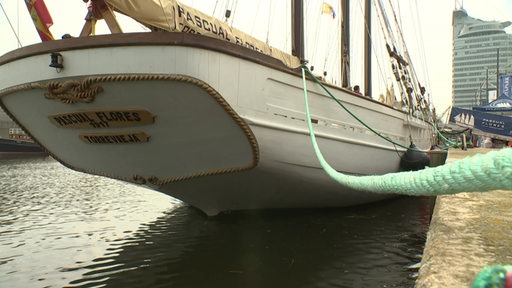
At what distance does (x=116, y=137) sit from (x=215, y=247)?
81.7 inches

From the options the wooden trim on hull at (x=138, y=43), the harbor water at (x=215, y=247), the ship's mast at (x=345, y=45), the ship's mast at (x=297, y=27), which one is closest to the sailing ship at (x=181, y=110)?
the wooden trim on hull at (x=138, y=43)

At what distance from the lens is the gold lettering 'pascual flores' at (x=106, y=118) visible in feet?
16.1

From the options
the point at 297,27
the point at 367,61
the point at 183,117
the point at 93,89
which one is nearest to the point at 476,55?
the point at 367,61

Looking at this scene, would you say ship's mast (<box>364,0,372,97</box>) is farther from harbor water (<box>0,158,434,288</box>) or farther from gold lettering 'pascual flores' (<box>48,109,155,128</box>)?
gold lettering 'pascual flores' (<box>48,109,155,128</box>)

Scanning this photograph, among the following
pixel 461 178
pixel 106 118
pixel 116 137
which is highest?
pixel 106 118

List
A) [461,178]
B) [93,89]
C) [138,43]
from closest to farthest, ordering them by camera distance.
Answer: [461,178], [138,43], [93,89]

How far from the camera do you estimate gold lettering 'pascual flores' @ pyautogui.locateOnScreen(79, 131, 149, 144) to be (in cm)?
525

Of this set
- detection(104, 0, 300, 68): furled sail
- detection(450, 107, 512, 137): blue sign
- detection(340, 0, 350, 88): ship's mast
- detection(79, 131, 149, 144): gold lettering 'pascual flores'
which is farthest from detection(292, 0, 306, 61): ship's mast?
detection(450, 107, 512, 137): blue sign

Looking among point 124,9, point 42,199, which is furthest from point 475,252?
point 42,199

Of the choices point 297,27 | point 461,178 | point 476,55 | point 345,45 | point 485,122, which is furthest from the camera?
point 476,55

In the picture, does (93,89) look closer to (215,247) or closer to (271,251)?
(215,247)

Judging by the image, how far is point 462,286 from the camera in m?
1.79

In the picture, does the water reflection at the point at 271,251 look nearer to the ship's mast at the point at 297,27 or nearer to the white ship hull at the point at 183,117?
the white ship hull at the point at 183,117

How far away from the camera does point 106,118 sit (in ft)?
16.6
